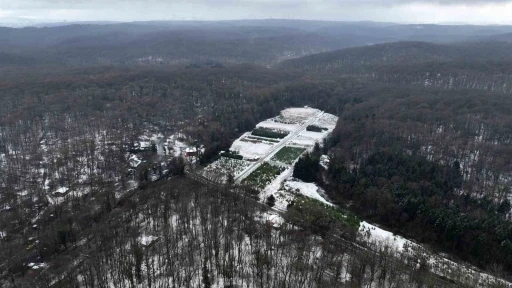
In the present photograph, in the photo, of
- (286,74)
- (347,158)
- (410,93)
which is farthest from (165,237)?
(286,74)

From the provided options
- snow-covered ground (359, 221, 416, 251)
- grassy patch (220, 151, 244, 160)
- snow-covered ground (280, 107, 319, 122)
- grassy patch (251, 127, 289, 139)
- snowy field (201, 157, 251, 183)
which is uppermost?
snow-covered ground (280, 107, 319, 122)

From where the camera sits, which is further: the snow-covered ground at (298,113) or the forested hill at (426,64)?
the forested hill at (426,64)

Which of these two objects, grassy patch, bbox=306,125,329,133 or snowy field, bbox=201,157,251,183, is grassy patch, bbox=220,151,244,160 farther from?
grassy patch, bbox=306,125,329,133

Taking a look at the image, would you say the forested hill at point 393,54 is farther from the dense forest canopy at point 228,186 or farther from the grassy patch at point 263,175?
the grassy patch at point 263,175

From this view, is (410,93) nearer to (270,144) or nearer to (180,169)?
(270,144)

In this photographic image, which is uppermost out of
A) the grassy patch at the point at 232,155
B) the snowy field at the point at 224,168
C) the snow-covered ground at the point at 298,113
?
the snow-covered ground at the point at 298,113

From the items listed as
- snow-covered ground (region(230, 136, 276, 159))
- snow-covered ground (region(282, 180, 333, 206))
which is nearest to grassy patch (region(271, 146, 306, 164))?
snow-covered ground (region(230, 136, 276, 159))

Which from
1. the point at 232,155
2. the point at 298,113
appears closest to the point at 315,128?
the point at 298,113

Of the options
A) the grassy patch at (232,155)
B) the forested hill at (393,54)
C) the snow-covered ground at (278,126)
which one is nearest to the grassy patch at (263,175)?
the grassy patch at (232,155)
